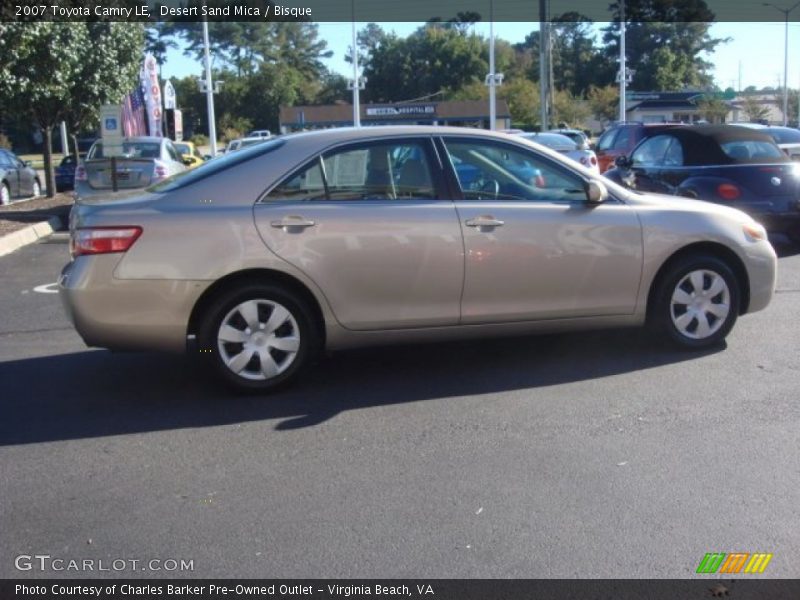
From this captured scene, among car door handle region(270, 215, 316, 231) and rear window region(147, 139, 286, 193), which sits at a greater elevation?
rear window region(147, 139, 286, 193)

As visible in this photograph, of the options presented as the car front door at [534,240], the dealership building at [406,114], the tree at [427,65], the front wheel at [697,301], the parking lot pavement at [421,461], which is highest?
the tree at [427,65]

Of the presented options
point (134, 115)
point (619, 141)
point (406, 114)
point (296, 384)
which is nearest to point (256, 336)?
point (296, 384)

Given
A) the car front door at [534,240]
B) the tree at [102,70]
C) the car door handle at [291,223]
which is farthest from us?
the tree at [102,70]

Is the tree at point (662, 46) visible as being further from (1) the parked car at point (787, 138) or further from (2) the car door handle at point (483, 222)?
(2) the car door handle at point (483, 222)

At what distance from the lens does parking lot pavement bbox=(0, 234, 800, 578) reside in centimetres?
358

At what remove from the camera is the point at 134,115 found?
33.8 metres

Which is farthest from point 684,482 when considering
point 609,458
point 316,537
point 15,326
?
point 15,326

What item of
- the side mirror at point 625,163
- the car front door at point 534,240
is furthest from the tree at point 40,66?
the car front door at point 534,240

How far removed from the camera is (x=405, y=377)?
5996mm

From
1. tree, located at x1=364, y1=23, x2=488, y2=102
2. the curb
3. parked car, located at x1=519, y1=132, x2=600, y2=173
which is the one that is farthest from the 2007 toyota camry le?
tree, located at x1=364, y1=23, x2=488, y2=102

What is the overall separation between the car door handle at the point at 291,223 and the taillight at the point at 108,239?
82cm

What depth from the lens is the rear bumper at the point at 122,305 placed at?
526 centimetres

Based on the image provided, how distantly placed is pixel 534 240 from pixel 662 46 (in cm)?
8173

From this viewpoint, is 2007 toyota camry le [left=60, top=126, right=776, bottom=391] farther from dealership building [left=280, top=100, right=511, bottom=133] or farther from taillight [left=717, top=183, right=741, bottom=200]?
dealership building [left=280, top=100, right=511, bottom=133]
